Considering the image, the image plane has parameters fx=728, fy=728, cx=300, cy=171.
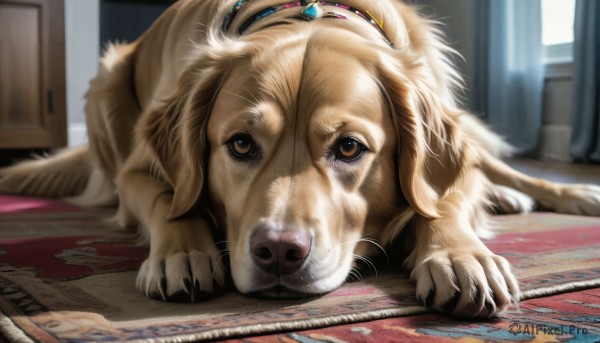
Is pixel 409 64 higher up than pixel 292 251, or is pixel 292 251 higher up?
pixel 409 64

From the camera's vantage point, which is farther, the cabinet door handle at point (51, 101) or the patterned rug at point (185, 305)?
the cabinet door handle at point (51, 101)

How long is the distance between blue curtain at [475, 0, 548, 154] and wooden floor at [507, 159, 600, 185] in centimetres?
47

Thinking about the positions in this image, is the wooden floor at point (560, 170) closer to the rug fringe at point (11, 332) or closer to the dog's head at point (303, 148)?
the dog's head at point (303, 148)

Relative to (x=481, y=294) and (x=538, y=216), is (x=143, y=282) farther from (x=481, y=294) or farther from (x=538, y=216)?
(x=538, y=216)

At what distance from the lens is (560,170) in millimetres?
4324

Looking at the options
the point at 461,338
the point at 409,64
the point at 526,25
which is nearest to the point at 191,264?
the point at 461,338

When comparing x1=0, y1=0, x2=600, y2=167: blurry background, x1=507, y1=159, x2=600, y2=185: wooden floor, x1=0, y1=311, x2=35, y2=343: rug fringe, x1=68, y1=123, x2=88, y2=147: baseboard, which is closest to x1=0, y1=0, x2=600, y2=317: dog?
x1=0, y1=311, x2=35, y2=343: rug fringe

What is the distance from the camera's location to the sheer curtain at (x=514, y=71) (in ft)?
17.6

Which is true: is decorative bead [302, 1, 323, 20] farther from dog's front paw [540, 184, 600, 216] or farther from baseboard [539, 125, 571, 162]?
baseboard [539, 125, 571, 162]

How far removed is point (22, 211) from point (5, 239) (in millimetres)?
686

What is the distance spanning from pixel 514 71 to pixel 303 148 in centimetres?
435

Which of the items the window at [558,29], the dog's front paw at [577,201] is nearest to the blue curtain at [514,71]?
the window at [558,29]

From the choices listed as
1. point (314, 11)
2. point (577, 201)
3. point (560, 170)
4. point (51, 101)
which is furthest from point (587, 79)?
point (51, 101)

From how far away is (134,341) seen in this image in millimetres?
1151
